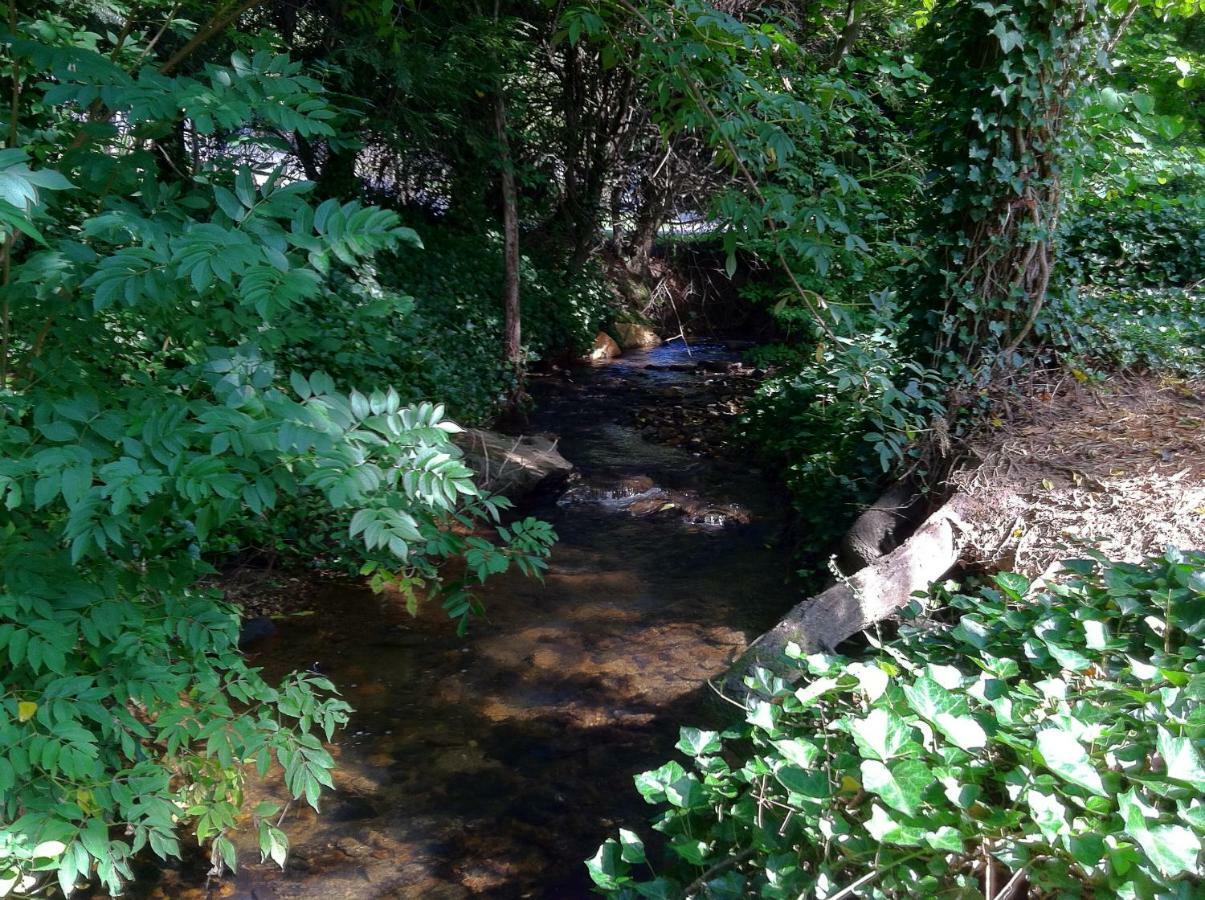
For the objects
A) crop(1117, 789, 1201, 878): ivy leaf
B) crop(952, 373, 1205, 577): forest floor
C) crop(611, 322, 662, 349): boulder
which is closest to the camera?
crop(1117, 789, 1201, 878): ivy leaf

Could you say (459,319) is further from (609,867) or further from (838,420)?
(609,867)

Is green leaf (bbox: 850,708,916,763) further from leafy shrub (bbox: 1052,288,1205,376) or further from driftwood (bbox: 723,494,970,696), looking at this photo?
leafy shrub (bbox: 1052,288,1205,376)

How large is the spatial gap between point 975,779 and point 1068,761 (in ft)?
Result: 0.69

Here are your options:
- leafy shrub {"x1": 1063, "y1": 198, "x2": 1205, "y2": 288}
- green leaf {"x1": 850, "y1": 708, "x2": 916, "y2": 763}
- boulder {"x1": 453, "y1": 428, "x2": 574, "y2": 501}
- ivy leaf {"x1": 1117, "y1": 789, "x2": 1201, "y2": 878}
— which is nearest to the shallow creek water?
boulder {"x1": 453, "y1": 428, "x2": 574, "y2": 501}

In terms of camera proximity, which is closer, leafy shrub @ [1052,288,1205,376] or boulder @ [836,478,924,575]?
boulder @ [836,478,924,575]

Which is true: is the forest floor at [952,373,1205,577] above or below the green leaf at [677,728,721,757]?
below

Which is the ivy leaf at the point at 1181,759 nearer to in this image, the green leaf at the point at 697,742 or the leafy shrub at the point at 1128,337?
the green leaf at the point at 697,742

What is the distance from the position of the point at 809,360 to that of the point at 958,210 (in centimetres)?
386

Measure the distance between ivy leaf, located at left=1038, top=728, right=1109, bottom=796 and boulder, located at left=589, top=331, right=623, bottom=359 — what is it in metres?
13.3

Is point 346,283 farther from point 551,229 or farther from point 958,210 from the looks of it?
point 551,229

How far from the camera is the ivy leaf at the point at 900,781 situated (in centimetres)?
174

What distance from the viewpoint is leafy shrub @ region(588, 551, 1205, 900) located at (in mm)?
1646

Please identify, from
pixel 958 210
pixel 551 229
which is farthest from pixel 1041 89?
pixel 551 229

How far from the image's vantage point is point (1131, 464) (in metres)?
4.96
